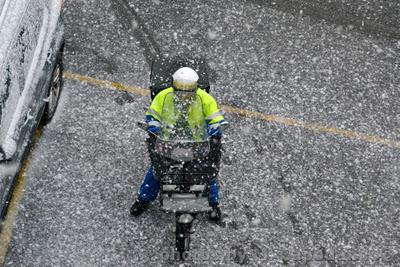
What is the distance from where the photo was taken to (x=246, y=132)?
28.8 feet

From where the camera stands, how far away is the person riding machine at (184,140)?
6277 millimetres

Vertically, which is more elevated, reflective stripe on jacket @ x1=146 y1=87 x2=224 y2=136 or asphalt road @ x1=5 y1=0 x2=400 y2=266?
reflective stripe on jacket @ x1=146 y1=87 x2=224 y2=136

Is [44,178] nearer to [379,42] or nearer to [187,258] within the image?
[187,258]

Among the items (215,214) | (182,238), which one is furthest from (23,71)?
(215,214)

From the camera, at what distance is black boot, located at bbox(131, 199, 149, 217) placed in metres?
7.53

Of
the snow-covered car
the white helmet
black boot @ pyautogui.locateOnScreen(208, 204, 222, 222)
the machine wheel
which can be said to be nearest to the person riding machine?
the white helmet

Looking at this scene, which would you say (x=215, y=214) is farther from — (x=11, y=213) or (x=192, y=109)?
(x=11, y=213)

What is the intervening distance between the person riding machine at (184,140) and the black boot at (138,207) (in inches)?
33.0

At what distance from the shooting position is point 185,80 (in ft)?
20.9

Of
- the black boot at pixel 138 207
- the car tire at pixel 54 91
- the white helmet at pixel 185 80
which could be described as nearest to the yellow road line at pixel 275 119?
the car tire at pixel 54 91

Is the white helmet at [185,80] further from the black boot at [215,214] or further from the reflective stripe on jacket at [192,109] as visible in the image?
the black boot at [215,214]

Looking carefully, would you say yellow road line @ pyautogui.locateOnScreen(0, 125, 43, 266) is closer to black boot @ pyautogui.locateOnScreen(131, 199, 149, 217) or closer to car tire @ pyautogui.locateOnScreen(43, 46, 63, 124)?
car tire @ pyautogui.locateOnScreen(43, 46, 63, 124)

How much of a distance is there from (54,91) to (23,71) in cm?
Result: 138

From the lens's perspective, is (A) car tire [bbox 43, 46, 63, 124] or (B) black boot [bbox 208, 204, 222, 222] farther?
(A) car tire [bbox 43, 46, 63, 124]
